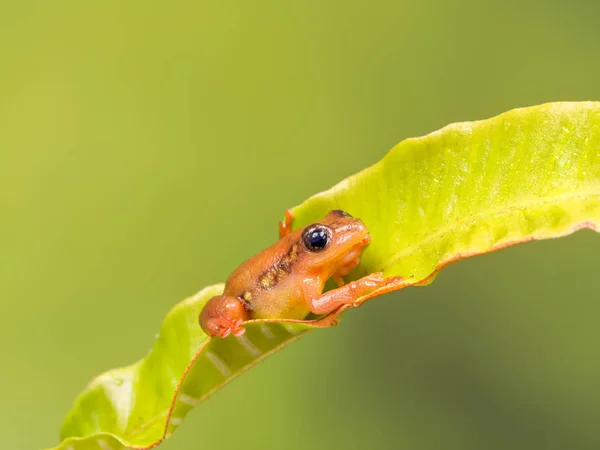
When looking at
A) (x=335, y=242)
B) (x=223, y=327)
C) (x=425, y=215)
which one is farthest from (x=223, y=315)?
(x=425, y=215)

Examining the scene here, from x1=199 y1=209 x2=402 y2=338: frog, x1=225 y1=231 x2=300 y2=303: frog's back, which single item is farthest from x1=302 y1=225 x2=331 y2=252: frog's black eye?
x1=225 y1=231 x2=300 y2=303: frog's back

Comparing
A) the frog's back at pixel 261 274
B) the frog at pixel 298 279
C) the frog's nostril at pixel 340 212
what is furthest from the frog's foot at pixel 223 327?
the frog's nostril at pixel 340 212

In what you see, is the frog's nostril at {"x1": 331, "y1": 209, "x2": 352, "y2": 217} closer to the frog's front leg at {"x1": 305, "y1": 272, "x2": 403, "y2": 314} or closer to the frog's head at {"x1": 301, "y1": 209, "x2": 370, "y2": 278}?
the frog's head at {"x1": 301, "y1": 209, "x2": 370, "y2": 278}

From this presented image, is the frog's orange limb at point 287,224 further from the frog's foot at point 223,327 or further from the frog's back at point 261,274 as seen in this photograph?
the frog's foot at point 223,327

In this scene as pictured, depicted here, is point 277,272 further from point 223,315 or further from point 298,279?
point 223,315

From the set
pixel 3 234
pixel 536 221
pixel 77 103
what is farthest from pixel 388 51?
pixel 536 221

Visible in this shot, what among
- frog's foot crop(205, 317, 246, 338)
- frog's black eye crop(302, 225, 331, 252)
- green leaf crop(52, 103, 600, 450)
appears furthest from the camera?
frog's black eye crop(302, 225, 331, 252)
